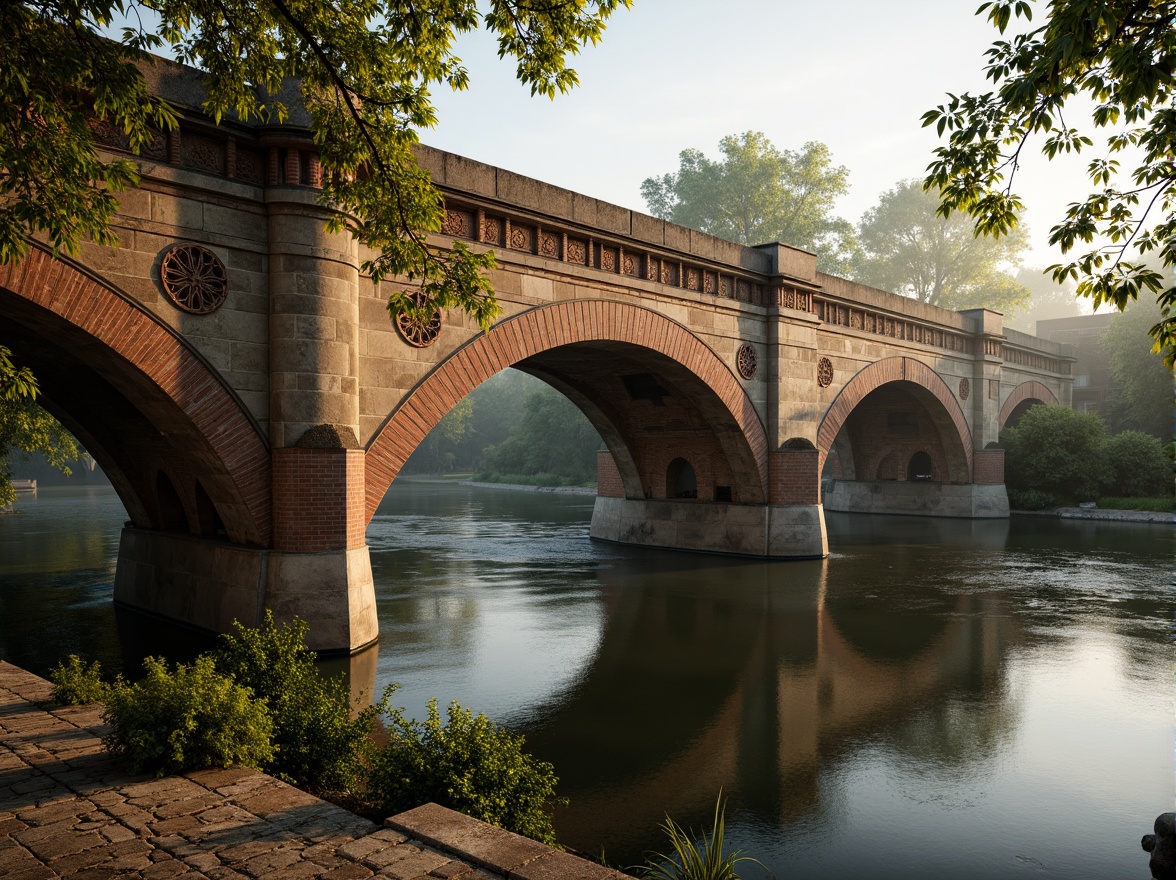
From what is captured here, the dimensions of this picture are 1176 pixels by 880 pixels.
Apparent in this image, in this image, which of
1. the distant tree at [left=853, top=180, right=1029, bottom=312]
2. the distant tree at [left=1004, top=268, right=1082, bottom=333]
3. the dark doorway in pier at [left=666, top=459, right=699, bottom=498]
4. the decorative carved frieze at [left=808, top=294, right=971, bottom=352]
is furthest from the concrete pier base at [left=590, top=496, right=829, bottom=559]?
the distant tree at [left=1004, top=268, right=1082, bottom=333]

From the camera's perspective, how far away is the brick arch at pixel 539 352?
1078cm

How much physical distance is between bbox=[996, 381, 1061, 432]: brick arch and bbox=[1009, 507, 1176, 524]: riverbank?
3.39 metres

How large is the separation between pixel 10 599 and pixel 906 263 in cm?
4942

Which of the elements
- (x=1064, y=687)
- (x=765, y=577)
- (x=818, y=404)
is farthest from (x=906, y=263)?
(x=1064, y=687)

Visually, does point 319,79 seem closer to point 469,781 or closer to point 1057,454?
point 469,781

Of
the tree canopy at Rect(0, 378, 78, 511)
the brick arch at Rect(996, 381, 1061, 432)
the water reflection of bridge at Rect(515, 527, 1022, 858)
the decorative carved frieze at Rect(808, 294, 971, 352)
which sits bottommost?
the water reflection of bridge at Rect(515, 527, 1022, 858)

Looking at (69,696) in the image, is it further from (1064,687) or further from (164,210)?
(1064,687)

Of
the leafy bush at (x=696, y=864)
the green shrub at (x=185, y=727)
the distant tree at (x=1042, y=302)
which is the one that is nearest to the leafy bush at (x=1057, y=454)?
the leafy bush at (x=696, y=864)

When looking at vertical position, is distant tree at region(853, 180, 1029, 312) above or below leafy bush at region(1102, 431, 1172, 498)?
above

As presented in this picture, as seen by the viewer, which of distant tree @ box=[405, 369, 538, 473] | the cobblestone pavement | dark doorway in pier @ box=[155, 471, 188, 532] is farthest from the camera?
distant tree @ box=[405, 369, 538, 473]

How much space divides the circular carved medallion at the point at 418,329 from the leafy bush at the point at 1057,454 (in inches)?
1019

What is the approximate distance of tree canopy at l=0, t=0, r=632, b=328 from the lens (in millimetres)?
5547

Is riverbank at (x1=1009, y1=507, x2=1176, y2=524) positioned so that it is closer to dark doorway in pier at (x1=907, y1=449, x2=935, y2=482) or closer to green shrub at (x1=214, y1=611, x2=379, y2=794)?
dark doorway in pier at (x1=907, y1=449, x2=935, y2=482)

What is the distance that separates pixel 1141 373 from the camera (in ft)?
123
